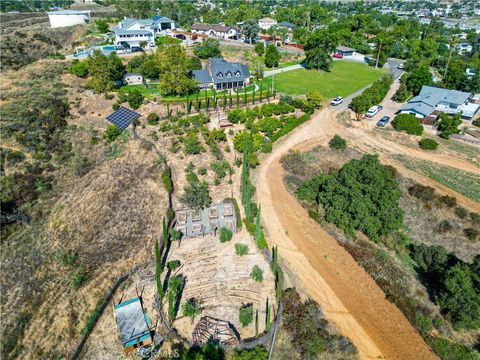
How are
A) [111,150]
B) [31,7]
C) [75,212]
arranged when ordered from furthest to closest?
[31,7]
[111,150]
[75,212]

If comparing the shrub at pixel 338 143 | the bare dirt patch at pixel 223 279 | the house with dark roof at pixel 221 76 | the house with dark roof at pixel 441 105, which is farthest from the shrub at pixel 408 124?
the bare dirt patch at pixel 223 279

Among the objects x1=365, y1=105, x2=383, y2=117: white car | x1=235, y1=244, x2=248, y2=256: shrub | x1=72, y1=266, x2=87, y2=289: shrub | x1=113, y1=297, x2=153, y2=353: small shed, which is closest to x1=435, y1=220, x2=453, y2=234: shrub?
x1=235, y1=244, x2=248, y2=256: shrub

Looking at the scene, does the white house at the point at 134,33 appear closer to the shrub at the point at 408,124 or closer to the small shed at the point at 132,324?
the shrub at the point at 408,124

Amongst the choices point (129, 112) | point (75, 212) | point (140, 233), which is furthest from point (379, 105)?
point (75, 212)

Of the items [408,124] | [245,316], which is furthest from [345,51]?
[245,316]

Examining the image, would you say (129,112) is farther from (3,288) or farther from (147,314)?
(147,314)

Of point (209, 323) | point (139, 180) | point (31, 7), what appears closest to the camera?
point (209, 323)

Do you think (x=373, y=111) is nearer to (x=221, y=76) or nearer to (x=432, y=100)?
(x=432, y=100)
